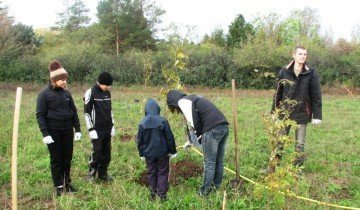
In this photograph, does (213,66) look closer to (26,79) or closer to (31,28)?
(26,79)

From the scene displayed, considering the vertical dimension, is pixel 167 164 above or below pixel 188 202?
above

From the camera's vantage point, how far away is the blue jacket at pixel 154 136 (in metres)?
4.62

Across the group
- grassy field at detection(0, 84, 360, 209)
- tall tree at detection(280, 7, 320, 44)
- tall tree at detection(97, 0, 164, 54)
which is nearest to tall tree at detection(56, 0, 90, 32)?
tall tree at detection(97, 0, 164, 54)

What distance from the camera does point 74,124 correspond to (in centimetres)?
511

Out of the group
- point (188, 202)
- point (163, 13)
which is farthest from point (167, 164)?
point (163, 13)

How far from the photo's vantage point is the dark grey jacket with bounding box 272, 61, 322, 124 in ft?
18.9

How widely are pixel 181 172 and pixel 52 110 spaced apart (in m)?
2.16

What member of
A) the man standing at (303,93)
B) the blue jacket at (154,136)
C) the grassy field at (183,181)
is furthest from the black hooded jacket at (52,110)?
the man standing at (303,93)

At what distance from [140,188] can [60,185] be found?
1070 mm

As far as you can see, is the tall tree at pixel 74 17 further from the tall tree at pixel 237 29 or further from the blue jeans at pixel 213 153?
the blue jeans at pixel 213 153

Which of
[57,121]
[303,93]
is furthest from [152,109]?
[303,93]

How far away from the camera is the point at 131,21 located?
105 ft

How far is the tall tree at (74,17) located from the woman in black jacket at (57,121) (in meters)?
37.9

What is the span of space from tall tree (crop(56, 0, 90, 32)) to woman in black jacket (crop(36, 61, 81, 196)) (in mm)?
37939
